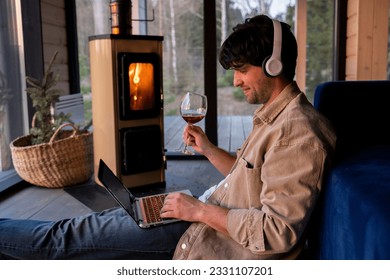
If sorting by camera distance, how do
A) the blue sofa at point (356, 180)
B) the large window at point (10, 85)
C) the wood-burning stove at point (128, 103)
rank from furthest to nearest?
1. the large window at point (10, 85)
2. the wood-burning stove at point (128, 103)
3. the blue sofa at point (356, 180)

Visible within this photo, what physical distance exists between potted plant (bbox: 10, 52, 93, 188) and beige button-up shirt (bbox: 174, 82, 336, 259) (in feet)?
6.53

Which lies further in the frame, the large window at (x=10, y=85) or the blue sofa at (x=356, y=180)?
the large window at (x=10, y=85)

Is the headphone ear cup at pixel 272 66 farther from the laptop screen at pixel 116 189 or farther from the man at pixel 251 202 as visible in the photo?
the laptop screen at pixel 116 189

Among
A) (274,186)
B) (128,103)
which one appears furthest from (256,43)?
(128,103)

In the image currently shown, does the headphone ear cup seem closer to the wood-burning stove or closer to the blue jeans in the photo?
the blue jeans

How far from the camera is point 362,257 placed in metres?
0.78

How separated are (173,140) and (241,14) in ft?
4.42

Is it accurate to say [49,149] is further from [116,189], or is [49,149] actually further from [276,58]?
[276,58]

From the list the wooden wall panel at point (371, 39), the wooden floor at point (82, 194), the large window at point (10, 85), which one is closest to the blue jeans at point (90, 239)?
the wooden floor at point (82, 194)

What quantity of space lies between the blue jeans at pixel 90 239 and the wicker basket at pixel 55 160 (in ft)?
5.23

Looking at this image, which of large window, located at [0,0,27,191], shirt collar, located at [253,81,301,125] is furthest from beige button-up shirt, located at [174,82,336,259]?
large window, located at [0,0,27,191]

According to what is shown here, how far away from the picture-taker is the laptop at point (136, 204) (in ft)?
4.49

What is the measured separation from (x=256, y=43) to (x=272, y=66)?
8cm
